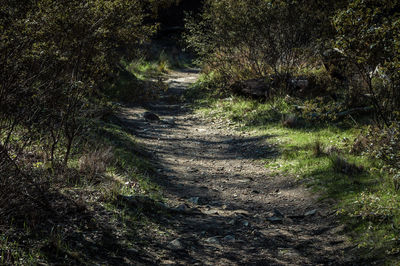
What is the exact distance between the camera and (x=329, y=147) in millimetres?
7062

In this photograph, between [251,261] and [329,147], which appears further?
[329,147]

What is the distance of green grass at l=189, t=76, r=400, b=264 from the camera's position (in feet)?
12.9

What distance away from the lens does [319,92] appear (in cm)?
1057

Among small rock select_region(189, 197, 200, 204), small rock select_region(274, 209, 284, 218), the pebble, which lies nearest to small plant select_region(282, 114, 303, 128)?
small rock select_region(274, 209, 284, 218)

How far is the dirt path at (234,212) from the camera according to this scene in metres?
4.08

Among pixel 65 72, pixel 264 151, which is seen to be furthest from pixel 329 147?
pixel 65 72

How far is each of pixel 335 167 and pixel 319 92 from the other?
500cm

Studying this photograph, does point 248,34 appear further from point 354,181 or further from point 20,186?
point 20,186

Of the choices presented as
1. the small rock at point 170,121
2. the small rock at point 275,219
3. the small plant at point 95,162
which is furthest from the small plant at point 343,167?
the small rock at point 170,121

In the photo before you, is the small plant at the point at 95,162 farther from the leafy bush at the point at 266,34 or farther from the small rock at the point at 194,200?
the leafy bush at the point at 266,34

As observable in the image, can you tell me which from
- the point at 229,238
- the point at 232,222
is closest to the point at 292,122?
the point at 232,222

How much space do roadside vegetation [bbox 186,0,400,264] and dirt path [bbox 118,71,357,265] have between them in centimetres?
31

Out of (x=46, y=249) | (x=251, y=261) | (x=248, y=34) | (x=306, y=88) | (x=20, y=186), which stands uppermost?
(x=248, y=34)

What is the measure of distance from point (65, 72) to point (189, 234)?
9.90 ft
